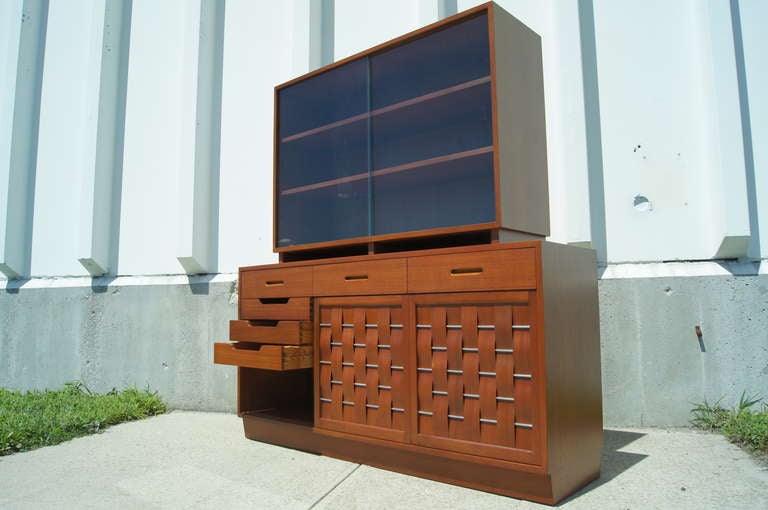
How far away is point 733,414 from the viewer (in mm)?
2596

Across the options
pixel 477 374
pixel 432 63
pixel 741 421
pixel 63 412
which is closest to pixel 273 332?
pixel 477 374

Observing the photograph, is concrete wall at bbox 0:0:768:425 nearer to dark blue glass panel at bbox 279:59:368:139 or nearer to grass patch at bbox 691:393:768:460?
grass patch at bbox 691:393:768:460

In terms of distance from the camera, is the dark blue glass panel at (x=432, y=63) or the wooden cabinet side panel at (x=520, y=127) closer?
the wooden cabinet side panel at (x=520, y=127)

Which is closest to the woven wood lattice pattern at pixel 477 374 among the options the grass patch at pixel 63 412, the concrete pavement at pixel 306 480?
the concrete pavement at pixel 306 480

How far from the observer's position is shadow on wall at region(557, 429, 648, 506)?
209cm

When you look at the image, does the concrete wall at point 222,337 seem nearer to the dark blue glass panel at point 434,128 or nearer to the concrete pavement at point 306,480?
the concrete pavement at point 306,480

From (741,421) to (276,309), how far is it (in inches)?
88.5

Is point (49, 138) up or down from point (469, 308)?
up

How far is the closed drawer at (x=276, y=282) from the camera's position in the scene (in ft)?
8.93

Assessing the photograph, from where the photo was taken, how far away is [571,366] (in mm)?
2053

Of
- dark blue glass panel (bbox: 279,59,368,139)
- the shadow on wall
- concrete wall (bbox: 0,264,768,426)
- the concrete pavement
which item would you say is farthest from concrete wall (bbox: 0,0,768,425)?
dark blue glass panel (bbox: 279,59,368,139)

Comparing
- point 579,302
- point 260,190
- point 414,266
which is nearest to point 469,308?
point 414,266

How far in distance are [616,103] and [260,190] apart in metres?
2.40

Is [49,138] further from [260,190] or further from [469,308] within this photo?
[469,308]
